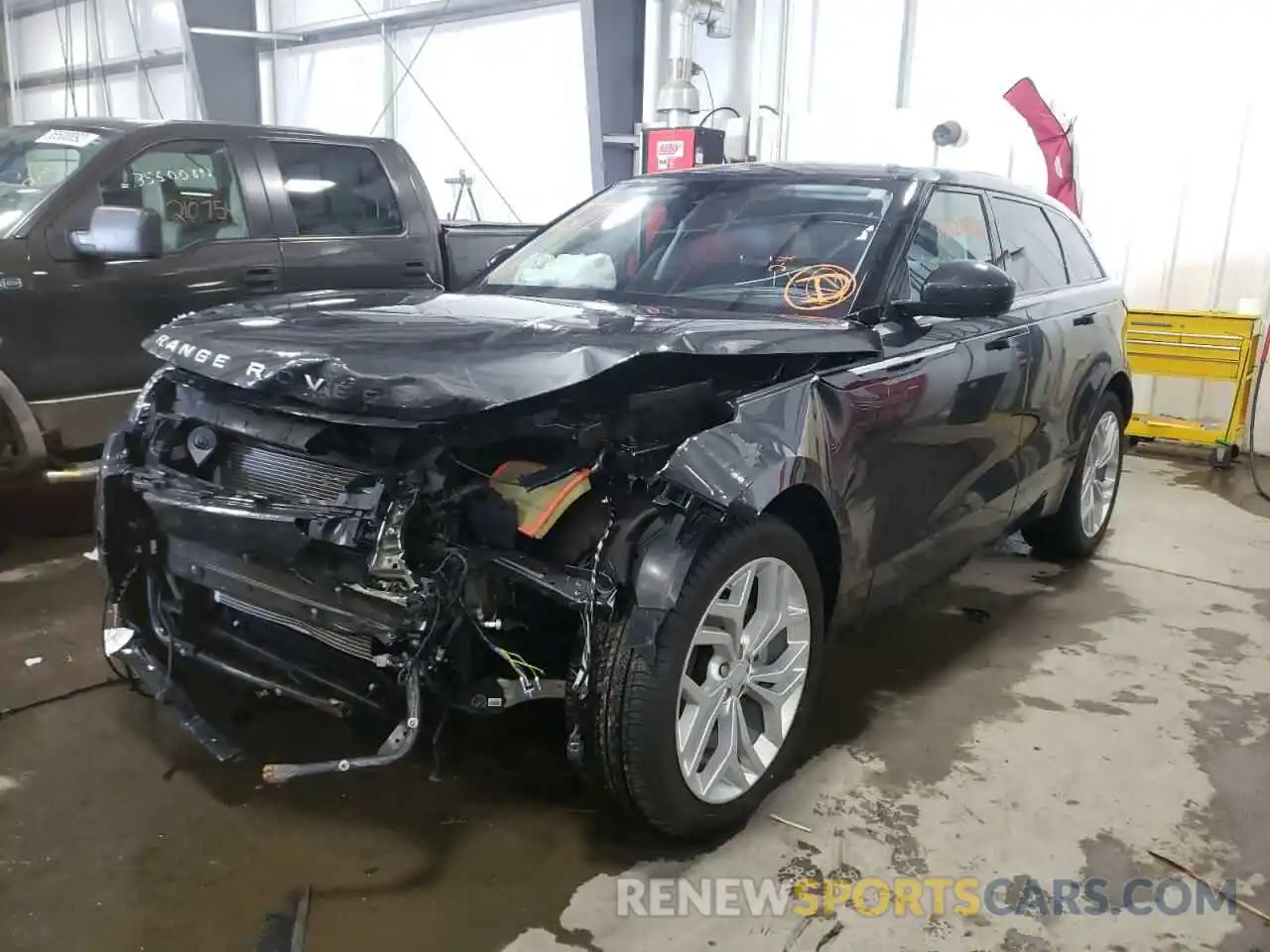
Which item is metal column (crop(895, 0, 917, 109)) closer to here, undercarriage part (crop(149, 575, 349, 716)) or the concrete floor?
the concrete floor

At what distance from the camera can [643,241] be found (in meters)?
3.22

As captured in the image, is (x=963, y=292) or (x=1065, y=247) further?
(x=1065, y=247)

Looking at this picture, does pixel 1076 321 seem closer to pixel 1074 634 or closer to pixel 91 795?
pixel 1074 634

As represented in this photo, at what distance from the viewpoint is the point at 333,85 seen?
12.2m

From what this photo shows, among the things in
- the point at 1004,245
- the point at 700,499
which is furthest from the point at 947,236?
the point at 700,499

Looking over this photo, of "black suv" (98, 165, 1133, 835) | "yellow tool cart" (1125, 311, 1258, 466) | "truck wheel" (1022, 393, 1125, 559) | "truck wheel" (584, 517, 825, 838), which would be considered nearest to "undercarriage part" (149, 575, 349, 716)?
"black suv" (98, 165, 1133, 835)

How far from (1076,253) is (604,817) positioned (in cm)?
311

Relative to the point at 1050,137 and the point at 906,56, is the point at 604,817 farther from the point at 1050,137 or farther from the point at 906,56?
the point at 906,56

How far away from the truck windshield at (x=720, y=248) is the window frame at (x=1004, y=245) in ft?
2.19

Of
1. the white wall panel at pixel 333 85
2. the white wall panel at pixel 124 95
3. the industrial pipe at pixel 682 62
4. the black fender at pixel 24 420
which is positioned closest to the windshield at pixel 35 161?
the black fender at pixel 24 420

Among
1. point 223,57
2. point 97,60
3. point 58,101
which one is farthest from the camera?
point 58,101

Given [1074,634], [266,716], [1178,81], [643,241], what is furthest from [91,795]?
[1178,81]

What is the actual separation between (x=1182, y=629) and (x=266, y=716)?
3.23 metres

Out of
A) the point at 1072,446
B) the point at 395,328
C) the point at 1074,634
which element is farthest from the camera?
the point at 1072,446
